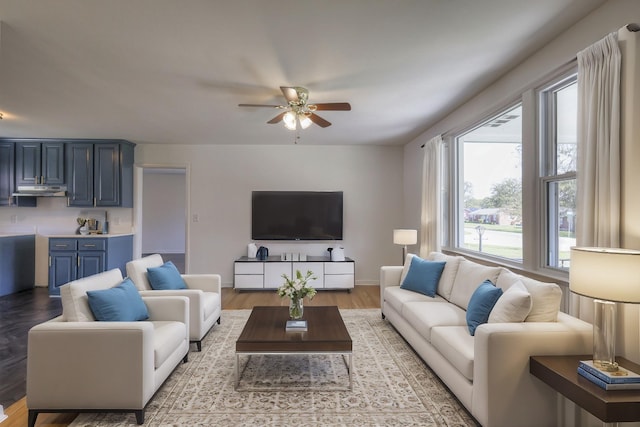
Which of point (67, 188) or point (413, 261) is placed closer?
point (413, 261)

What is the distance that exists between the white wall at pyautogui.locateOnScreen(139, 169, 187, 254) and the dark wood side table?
393 inches

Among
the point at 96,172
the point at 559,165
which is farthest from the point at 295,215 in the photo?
the point at 559,165

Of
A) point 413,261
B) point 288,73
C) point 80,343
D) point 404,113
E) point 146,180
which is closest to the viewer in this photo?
point 80,343

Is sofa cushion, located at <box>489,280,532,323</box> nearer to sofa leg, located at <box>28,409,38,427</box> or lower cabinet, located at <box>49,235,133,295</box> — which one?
sofa leg, located at <box>28,409,38,427</box>

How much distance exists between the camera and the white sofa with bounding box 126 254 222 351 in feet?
10.1

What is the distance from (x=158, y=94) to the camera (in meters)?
3.56

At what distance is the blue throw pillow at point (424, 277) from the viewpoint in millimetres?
3516

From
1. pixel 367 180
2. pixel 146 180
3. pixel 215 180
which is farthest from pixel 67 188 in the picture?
pixel 367 180

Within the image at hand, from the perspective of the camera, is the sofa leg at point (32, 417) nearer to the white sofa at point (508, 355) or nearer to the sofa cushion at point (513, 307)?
the white sofa at point (508, 355)

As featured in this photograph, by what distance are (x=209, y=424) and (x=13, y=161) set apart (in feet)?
20.2

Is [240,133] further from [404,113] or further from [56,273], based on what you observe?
[56,273]

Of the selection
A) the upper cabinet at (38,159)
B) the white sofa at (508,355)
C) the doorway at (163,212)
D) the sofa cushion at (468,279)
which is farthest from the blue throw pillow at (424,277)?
the doorway at (163,212)

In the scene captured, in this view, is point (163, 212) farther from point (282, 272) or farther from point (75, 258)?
point (282, 272)

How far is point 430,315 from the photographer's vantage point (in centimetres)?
284
